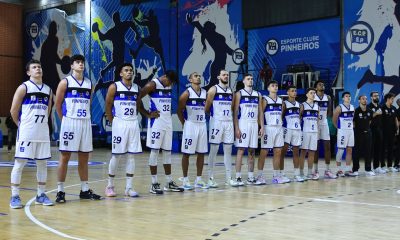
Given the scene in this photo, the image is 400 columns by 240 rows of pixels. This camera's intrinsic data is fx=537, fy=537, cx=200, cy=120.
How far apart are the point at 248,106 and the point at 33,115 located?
4319mm

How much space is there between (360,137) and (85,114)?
736cm

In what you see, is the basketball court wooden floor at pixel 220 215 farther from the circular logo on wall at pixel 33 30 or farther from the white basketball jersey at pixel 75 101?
the circular logo on wall at pixel 33 30

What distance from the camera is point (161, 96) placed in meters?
9.33

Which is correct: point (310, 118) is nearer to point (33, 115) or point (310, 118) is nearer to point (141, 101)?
point (141, 101)

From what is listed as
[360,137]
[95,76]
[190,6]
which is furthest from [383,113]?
[95,76]

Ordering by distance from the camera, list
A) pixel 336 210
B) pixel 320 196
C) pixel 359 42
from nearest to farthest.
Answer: pixel 336 210 → pixel 320 196 → pixel 359 42

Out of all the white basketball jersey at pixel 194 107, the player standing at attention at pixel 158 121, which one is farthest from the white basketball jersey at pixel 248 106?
the player standing at attention at pixel 158 121

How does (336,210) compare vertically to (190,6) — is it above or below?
below

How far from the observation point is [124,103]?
8.65 meters

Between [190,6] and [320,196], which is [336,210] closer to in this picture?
[320,196]

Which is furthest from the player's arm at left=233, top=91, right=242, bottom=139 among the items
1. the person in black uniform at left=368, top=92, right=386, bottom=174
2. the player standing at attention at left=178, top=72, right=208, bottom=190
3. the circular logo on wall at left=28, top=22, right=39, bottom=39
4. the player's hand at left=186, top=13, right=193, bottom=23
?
the circular logo on wall at left=28, top=22, right=39, bottom=39

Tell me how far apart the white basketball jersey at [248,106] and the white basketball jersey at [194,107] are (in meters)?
0.96

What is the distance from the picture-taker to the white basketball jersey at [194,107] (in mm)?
9734

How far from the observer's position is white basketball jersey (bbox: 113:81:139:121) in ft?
28.3
